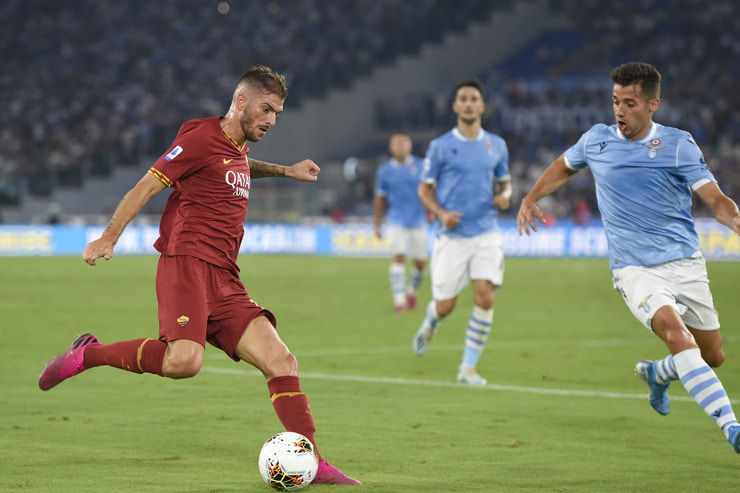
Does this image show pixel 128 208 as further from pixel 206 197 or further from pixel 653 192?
pixel 653 192

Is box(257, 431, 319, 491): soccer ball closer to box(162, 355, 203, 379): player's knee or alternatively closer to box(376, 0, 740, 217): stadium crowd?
box(162, 355, 203, 379): player's knee

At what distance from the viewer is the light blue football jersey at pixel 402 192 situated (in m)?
18.7

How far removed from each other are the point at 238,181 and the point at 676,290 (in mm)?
2816

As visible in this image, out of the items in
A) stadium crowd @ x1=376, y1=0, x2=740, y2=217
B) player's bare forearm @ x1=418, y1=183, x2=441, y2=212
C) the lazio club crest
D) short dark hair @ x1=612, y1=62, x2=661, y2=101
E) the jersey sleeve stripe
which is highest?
stadium crowd @ x1=376, y1=0, x2=740, y2=217

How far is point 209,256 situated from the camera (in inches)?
254

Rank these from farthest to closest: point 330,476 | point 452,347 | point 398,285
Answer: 1. point 398,285
2. point 452,347
3. point 330,476

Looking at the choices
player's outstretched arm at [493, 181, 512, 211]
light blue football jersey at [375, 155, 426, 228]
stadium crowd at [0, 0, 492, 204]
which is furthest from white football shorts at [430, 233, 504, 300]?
stadium crowd at [0, 0, 492, 204]

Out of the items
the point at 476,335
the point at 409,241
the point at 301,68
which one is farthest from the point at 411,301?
the point at 301,68

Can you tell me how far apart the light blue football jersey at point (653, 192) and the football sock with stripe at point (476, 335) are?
3.32 m

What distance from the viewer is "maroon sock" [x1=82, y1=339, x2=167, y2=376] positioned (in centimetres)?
634

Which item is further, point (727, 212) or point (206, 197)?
point (727, 212)

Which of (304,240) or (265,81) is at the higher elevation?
(304,240)

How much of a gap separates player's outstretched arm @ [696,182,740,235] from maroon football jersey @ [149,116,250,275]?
2787 millimetres

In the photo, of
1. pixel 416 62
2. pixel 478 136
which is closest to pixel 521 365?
pixel 478 136
